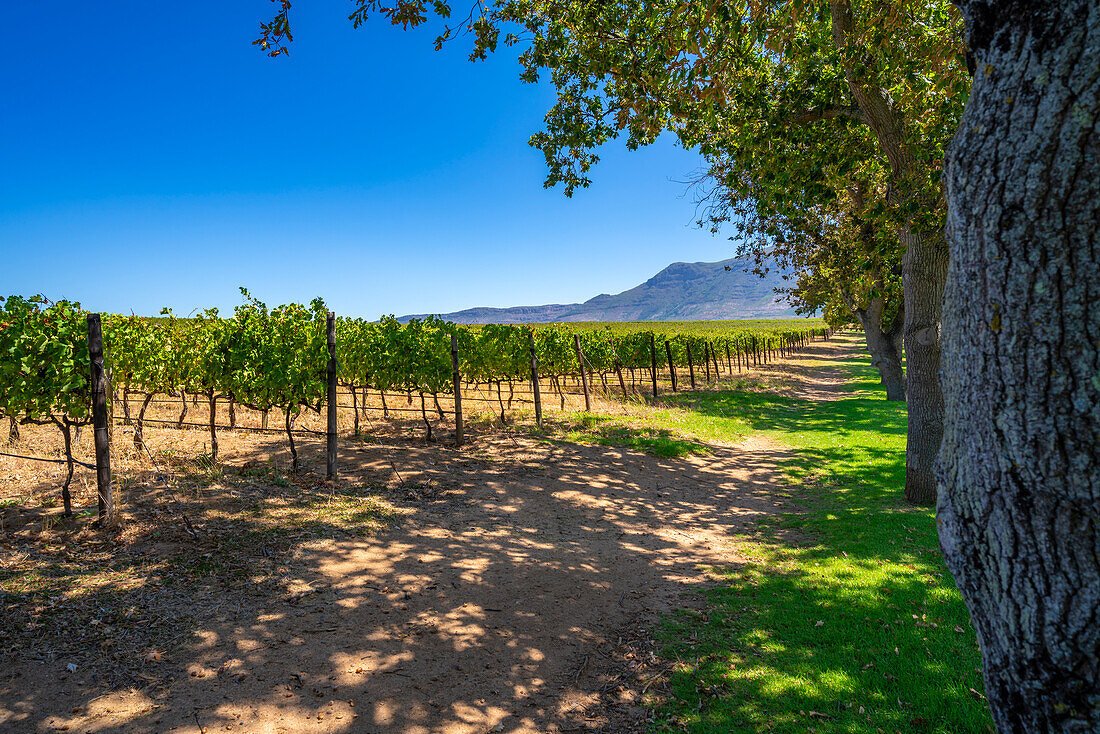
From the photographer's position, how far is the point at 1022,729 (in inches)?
74.5

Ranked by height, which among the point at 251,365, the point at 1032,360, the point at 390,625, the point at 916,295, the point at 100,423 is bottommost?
the point at 390,625

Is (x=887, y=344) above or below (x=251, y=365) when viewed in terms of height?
below

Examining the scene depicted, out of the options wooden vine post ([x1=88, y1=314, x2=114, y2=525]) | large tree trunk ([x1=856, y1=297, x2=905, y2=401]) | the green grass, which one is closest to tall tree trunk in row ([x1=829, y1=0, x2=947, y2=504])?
the green grass

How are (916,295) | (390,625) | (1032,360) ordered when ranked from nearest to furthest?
(1032,360) → (390,625) → (916,295)

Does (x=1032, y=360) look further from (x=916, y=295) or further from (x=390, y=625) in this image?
(x=916, y=295)

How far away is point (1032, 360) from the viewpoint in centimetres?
177

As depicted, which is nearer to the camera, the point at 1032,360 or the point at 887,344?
the point at 1032,360

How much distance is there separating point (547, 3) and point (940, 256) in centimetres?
809

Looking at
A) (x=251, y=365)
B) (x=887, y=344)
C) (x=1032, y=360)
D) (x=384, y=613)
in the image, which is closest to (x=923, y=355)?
(x=1032, y=360)

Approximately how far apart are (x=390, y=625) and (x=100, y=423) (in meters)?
4.98

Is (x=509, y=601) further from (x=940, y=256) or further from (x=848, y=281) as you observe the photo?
(x=848, y=281)

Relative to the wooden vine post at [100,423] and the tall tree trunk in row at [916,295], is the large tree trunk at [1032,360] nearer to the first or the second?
the tall tree trunk in row at [916,295]

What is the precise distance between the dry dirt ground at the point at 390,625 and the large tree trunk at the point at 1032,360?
2743mm

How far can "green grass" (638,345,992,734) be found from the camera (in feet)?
12.0
